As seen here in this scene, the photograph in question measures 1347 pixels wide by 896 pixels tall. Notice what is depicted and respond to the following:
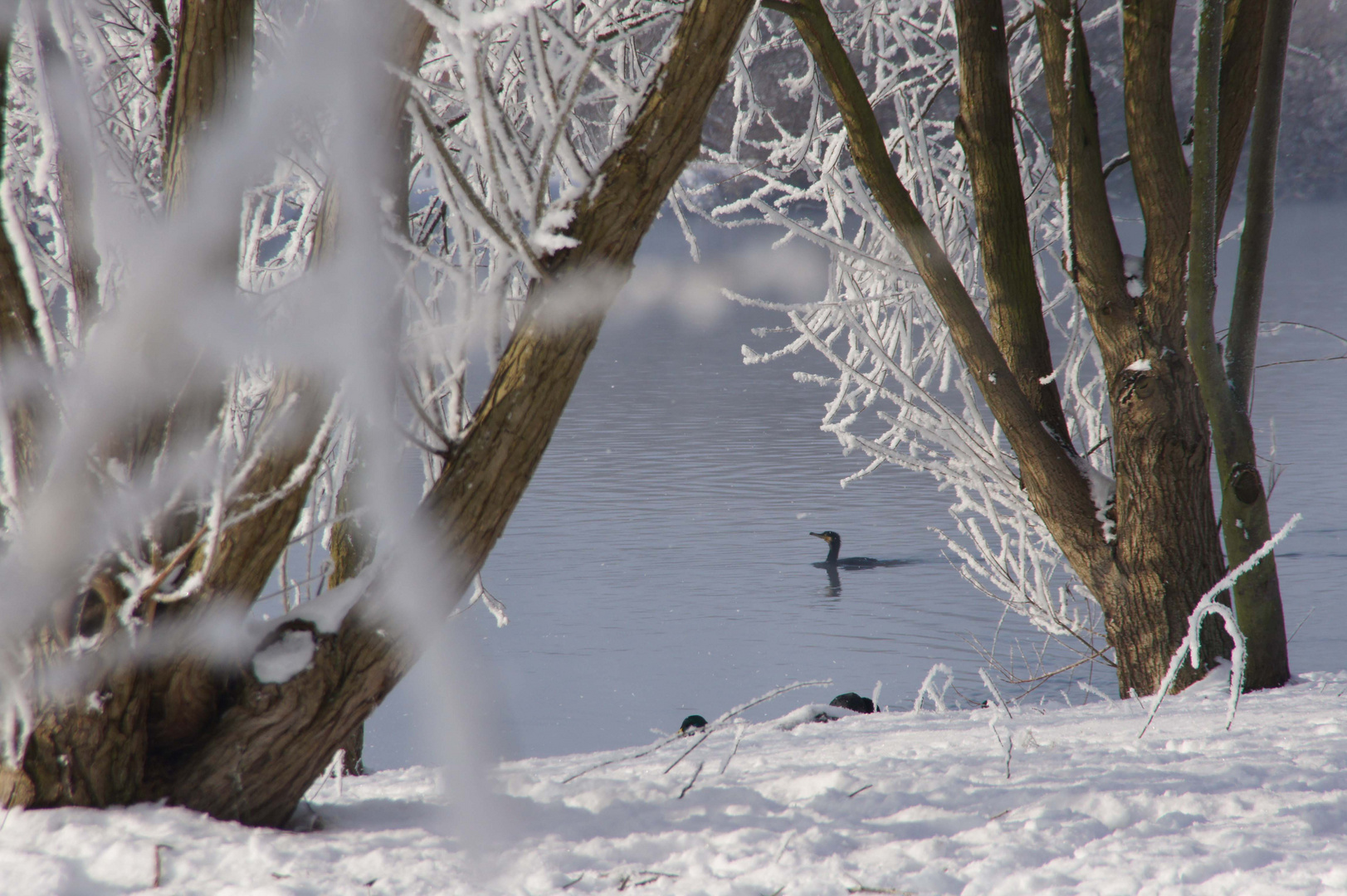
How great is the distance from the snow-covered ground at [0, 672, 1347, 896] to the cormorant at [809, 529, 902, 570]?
787 centimetres

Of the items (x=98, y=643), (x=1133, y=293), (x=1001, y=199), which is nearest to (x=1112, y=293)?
(x=1133, y=293)

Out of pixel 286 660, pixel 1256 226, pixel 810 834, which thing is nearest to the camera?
pixel 810 834

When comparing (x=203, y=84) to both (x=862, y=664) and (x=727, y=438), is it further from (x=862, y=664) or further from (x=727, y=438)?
(x=727, y=438)

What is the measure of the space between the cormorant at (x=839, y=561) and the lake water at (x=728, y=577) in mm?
117

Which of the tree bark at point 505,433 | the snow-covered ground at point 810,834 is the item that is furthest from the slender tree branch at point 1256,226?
the tree bark at point 505,433

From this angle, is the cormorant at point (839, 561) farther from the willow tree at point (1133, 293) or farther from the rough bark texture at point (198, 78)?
the rough bark texture at point (198, 78)

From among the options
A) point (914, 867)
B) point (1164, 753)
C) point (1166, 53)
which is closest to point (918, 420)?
point (1166, 53)

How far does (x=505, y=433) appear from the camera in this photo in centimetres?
189

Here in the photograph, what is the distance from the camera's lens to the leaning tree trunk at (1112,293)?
10.6 feet

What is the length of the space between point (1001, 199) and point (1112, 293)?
0.47 m

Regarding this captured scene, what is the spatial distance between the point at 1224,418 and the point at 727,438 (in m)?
11.5

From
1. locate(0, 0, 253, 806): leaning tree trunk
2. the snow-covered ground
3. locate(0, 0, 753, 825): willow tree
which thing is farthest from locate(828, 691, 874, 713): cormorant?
locate(0, 0, 253, 806): leaning tree trunk

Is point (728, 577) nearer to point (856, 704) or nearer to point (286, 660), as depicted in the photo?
point (856, 704)

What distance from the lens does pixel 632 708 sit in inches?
296
